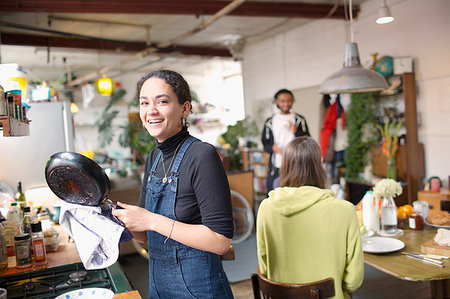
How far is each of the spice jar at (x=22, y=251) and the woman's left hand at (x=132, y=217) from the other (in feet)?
3.23

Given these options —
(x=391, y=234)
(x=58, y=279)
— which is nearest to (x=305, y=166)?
(x=391, y=234)

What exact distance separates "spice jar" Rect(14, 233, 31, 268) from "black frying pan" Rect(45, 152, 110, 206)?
0.85 m

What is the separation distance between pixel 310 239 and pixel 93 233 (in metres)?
0.99

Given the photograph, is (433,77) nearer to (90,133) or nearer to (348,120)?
(348,120)

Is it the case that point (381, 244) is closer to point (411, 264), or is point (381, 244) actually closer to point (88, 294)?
point (411, 264)

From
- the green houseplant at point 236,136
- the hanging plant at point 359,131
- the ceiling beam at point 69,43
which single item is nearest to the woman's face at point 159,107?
the hanging plant at point 359,131

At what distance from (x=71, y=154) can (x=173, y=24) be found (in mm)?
6432

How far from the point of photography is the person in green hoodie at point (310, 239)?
1740 millimetres

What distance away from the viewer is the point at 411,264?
1.99 m

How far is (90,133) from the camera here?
42.8ft

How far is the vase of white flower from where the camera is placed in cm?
253

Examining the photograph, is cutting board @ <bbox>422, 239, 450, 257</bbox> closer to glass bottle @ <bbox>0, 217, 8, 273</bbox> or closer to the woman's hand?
glass bottle @ <bbox>0, 217, 8, 273</bbox>

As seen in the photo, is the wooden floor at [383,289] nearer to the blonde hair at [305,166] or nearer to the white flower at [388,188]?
the white flower at [388,188]

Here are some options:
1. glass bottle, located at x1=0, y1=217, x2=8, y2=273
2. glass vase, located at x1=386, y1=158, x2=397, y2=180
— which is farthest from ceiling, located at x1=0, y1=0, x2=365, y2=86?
glass bottle, located at x1=0, y1=217, x2=8, y2=273
